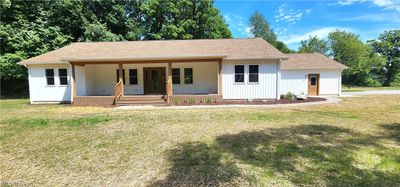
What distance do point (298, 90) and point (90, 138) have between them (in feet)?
58.2

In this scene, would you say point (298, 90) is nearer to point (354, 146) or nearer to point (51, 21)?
point (354, 146)

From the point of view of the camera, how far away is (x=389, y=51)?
165 feet

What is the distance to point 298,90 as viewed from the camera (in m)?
20.8

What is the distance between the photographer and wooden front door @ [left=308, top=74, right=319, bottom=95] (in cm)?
2102

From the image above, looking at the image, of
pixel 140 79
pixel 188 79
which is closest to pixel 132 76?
pixel 140 79

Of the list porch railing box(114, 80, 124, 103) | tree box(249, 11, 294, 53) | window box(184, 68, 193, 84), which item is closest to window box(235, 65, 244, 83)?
window box(184, 68, 193, 84)

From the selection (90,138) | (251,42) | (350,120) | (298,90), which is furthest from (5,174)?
(298,90)

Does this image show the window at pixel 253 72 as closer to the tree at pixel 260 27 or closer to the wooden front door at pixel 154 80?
the wooden front door at pixel 154 80

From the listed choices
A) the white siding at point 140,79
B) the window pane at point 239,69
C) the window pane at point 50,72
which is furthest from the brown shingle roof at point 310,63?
the window pane at point 50,72

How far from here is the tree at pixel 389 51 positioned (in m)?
47.9

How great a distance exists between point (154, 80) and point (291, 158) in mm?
13878

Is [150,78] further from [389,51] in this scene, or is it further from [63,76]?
[389,51]

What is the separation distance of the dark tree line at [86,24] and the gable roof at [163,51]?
505 cm

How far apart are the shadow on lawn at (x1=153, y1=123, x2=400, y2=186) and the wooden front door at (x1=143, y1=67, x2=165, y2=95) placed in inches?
Answer: 452
